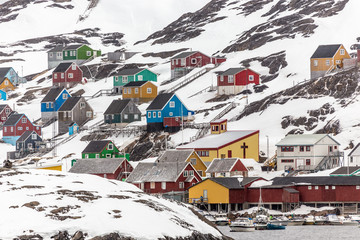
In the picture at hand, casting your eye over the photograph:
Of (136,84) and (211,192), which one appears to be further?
(136,84)

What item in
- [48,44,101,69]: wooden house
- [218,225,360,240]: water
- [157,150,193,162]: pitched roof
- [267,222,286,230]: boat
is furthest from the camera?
[48,44,101,69]: wooden house

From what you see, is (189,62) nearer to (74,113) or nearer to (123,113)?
(74,113)

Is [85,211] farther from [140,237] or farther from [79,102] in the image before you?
[79,102]

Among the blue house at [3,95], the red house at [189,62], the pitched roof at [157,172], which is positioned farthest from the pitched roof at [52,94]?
the pitched roof at [157,172]

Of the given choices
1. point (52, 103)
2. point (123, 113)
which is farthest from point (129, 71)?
point (123, 113)

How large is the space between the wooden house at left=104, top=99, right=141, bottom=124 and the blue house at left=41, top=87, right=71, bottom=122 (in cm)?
1741

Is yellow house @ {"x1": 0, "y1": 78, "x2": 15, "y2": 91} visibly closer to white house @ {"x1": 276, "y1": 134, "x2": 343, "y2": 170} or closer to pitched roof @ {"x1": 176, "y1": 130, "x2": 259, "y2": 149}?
pitched roof @ {"x1": 176, "y1": 130, "x2": 259, "y2": 149}

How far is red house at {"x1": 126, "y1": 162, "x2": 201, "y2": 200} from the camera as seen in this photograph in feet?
334

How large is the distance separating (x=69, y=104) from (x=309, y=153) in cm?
5889

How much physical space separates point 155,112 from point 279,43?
103ft

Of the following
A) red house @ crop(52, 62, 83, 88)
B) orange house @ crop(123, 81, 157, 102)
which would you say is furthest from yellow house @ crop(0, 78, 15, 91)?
orange house @ crop(123, 81, 157, 102)

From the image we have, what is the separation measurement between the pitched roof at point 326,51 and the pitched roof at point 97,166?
36142 millimetres

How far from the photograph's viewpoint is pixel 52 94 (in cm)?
15975

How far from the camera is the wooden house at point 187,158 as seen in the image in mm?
106312
